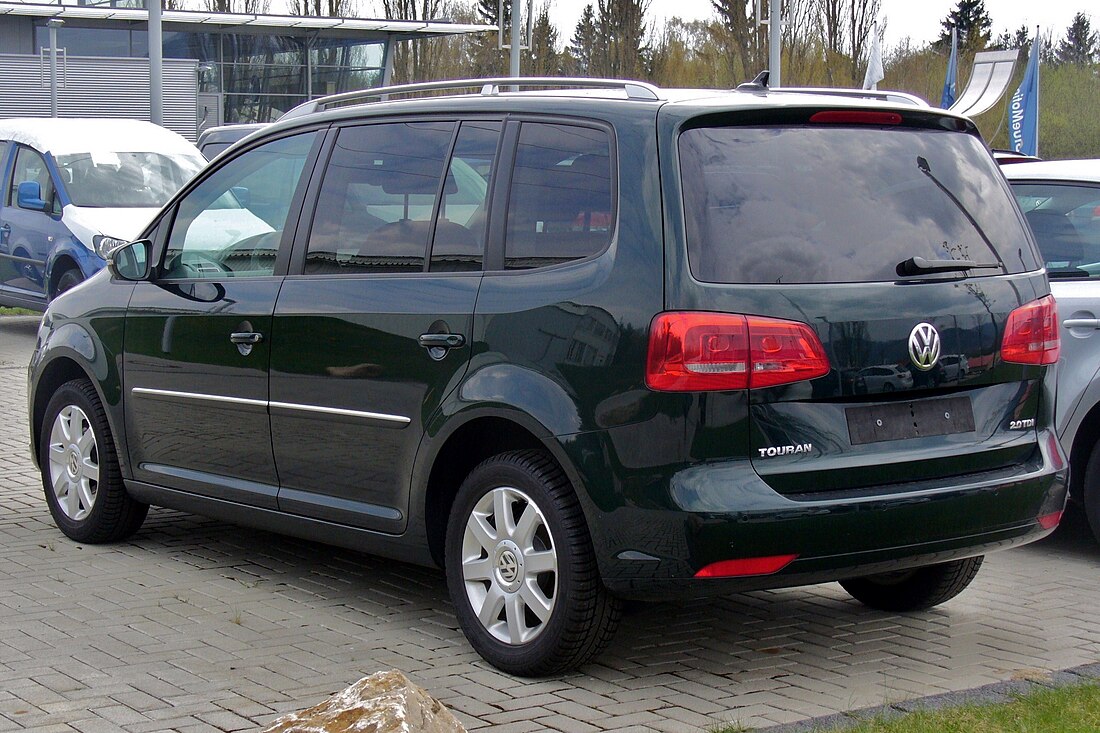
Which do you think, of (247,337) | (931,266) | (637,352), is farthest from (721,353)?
(247,337)

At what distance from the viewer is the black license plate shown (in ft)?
15.0

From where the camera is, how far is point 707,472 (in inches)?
174

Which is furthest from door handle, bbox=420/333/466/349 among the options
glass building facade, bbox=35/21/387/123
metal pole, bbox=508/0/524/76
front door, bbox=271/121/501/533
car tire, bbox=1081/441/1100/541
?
glass building facade, bbox=35/21/387/123

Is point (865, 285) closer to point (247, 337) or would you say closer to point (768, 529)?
point (768, 529)

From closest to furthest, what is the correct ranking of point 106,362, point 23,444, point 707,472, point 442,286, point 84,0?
point 707,472 → point 442,286 → point 106,362 → point 23,444 → point 84,0

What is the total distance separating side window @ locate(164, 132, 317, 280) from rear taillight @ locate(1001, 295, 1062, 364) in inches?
107

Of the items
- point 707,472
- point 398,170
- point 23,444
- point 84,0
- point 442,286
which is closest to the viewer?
point 707,472

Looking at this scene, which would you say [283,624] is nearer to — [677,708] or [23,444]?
[677,708]

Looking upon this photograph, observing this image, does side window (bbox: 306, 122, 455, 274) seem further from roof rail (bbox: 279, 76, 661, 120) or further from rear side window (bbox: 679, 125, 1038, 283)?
rear side window (bbox: 679, 125, 1038, 283)

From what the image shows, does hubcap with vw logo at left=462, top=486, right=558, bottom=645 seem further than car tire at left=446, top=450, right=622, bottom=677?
Yes

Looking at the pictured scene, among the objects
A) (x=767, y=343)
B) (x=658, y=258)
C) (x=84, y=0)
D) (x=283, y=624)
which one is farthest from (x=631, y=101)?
(x=84, y=0)

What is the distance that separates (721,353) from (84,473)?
365cm

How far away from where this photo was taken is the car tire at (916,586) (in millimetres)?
5617

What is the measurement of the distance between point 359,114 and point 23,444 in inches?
193
